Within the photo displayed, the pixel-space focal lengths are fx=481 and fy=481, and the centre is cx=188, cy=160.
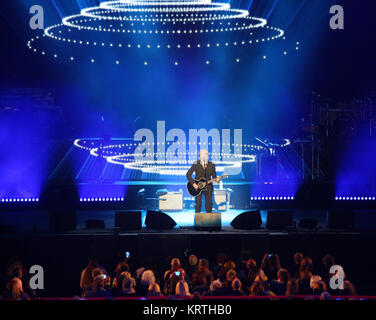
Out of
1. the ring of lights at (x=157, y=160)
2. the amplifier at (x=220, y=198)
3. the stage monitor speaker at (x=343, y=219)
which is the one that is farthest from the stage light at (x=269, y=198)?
the stage monitor speaker at (x=343, y=219)

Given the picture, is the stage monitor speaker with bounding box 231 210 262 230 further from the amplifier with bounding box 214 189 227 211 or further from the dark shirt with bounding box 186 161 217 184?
the amplifier with bounding box 214 189 227 211

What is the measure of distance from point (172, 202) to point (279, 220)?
12.7 feet

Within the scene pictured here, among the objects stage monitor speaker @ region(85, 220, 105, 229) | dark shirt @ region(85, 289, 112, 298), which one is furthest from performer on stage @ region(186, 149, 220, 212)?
dark shirt @ region(85, 289, 112, 298)

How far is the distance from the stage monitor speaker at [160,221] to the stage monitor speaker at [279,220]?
1.95m

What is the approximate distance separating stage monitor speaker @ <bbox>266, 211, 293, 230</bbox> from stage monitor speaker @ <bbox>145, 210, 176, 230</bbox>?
1.95m

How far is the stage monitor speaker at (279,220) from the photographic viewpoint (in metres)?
9.73

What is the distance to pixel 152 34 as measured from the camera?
1485 centimetres

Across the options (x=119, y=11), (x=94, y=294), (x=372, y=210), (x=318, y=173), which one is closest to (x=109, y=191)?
(x=119, y=11)

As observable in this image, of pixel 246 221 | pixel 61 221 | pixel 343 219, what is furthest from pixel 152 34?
pixel 343 219

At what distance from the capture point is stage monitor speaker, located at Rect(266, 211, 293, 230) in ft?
31.9

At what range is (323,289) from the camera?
6.36m

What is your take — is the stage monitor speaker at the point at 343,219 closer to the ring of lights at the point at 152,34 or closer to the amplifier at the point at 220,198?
the amplifier at the point at 220,198
